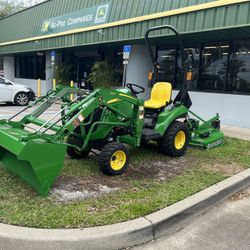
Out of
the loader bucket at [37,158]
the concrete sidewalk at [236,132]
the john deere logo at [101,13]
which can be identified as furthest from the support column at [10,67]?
the loader bucket at [37,158]

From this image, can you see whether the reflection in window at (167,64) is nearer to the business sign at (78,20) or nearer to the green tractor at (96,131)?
the business sign at (78,20)

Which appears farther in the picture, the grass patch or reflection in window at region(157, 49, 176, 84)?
reflection in window at region(157, 49, 176, 84)

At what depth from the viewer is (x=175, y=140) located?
624 cm

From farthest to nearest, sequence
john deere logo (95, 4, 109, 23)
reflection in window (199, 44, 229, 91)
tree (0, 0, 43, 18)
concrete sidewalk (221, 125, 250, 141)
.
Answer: tree (0, 0, 43, 18)
john deere logo (95, 4, 109, 23)
reflection in window (199, 44, 229, 91)
concrete sidewalk (221, 125, 250, 141)

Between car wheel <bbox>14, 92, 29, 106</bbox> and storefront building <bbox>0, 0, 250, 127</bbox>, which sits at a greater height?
storefront building <bbox>0, 0, 250, 127</bbox>

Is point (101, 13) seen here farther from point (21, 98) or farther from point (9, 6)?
point (9, 6)

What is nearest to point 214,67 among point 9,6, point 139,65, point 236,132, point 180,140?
point 236,132

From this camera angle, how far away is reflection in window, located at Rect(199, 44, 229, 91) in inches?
412

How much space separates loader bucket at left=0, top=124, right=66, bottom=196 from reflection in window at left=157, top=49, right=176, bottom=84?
8.72 m

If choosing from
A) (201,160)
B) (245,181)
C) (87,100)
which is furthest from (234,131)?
(87,100)

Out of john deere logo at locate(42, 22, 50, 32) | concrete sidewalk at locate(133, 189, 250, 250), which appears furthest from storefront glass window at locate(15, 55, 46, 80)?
concrete sidewalk at locate(133, 189, 250, 250)

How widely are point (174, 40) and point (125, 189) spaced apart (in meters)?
7.99

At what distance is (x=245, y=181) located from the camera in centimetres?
505

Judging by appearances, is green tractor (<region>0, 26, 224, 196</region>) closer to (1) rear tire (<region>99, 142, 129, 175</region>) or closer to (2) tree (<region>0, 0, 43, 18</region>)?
(1) rear tire (<region>99, 142, 129, 175</region>)
